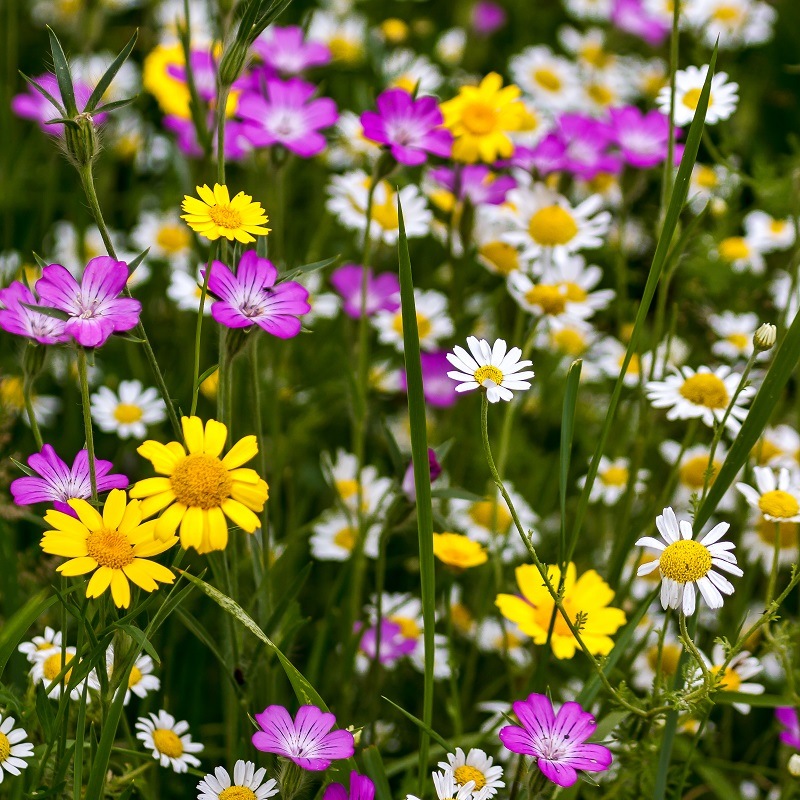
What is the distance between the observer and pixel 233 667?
85 cm

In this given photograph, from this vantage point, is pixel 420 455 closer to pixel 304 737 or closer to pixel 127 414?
pixel 304 737

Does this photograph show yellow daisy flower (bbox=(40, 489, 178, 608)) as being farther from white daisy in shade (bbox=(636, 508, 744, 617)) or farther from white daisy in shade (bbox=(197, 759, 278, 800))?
white daisy in shade (bbox=(636, 508, 744, 617))

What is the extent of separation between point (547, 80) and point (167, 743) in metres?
1.66

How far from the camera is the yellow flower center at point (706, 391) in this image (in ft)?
3.45

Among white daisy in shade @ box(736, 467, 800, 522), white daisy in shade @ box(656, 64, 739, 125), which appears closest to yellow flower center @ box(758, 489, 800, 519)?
white daisy in shade @ box(736, 467, 800, 522)

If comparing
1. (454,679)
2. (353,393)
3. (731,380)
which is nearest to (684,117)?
(731,380)

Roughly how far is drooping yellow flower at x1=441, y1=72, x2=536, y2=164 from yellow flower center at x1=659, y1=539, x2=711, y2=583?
574 mm

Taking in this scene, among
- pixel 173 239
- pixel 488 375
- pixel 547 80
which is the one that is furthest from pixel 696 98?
pixel 547 80

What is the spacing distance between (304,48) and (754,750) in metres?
1.12

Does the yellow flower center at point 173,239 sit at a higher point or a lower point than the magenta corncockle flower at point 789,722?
higher

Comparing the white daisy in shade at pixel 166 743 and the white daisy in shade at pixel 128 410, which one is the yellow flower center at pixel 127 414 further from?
the white daisy in shade at pixel 166 743

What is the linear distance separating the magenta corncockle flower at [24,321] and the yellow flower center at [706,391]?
0.61m

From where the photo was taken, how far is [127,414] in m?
1.21

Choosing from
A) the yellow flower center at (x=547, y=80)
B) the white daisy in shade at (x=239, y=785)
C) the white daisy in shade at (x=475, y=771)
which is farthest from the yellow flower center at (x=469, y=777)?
the yellow flower center at (x=547, y=80)
